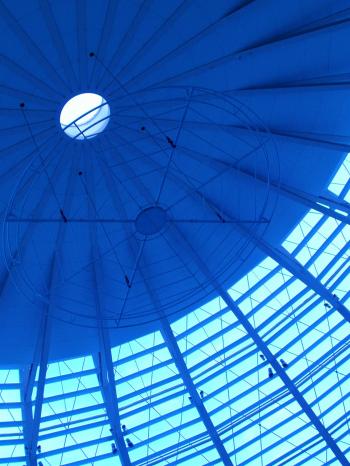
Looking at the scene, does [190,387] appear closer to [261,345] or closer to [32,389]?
[261,345]

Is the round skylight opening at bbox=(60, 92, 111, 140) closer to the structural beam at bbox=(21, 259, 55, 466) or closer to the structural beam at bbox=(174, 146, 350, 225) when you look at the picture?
the structural beam at bbox=(174, 146, 350, 225)

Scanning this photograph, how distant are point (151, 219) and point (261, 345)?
978cm

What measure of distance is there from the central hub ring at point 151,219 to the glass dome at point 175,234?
0.20 ft

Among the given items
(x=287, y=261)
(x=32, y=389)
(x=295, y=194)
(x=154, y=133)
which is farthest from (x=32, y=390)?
(x=295, y=194)

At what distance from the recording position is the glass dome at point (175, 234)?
20484 millimetres

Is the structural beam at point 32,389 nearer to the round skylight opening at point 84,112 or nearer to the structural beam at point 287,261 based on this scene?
the round skylight opening at point 84,112

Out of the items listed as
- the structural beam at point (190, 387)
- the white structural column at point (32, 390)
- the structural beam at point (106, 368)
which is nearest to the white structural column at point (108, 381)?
the structural beam at point (106, 368)

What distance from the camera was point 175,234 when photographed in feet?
88.3

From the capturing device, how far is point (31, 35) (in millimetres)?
19594

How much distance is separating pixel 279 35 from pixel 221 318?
43.0 ft

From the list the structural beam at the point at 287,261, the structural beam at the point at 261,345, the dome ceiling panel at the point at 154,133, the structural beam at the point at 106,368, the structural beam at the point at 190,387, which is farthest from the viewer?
the structural beam at the point at 190,387

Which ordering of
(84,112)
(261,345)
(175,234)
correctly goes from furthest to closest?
(261,345)
(175,234)
(84,112)

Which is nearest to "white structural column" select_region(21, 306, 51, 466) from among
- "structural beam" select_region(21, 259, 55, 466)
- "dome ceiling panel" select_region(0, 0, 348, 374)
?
"structural beam" select_region(21, 259, 55, 466)

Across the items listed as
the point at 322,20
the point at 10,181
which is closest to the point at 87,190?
the point at 10,181
